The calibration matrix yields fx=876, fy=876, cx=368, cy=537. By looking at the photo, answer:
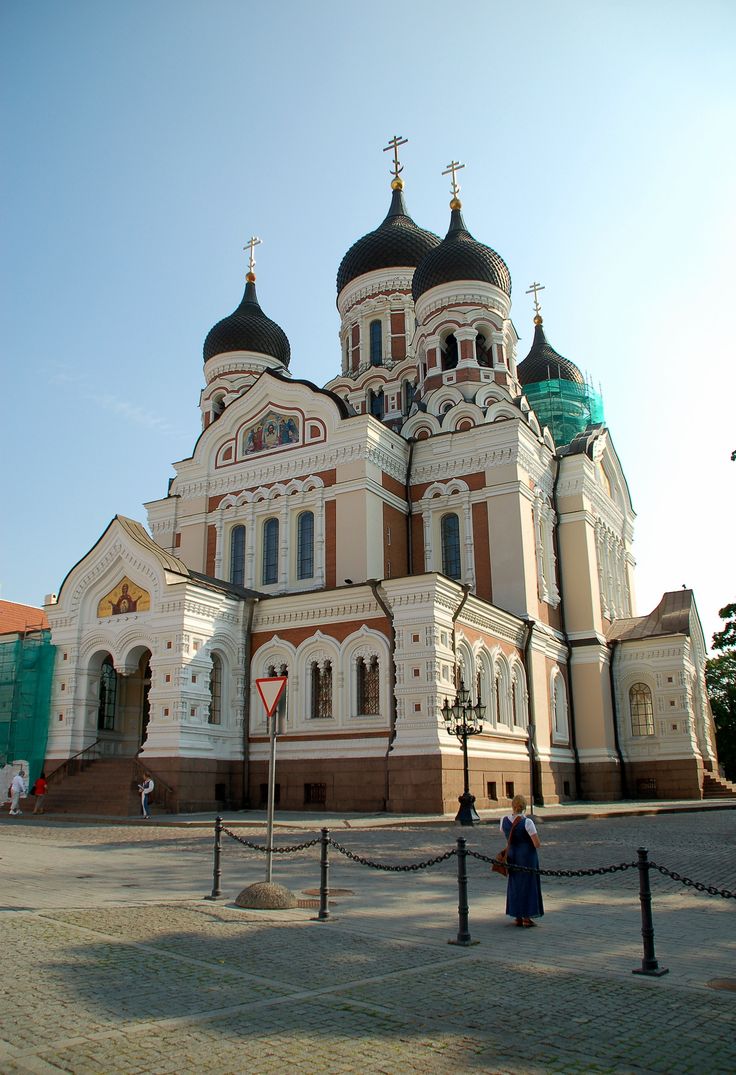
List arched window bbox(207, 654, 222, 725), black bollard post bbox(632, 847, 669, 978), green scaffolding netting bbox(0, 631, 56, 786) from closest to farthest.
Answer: black bollard post bbox(632, 847, 669, 978) < arched window bbox(207, 654, 222, 725) < green scaffolding netting bbox(0, 631, 56, 786)

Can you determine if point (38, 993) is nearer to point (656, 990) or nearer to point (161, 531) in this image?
point (656, 990)

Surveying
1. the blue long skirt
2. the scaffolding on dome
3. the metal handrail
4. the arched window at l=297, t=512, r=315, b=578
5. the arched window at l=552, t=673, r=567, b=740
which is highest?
the scaffolding on dome

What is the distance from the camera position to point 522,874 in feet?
26.8

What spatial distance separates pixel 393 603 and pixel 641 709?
1338cm

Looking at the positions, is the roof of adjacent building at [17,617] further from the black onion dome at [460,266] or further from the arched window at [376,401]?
the black onion dome at [460,266]

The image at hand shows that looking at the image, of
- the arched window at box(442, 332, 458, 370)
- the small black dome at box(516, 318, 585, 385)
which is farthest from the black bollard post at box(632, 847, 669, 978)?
the small black dome at box(516, 318, 585, 385)

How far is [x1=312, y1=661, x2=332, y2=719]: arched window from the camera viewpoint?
23703 mm

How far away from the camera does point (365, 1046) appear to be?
4.90m

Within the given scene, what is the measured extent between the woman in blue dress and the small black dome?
35.0 m

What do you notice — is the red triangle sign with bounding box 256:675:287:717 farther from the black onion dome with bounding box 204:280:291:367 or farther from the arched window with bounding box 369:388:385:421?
the black onion dome with bounding box 204:280:291:367

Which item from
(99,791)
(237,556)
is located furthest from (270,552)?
(99,791)

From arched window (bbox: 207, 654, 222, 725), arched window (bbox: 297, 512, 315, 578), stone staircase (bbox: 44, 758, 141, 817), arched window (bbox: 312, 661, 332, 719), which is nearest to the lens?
stone staircase (bbox: 44, 758, 141, 817)

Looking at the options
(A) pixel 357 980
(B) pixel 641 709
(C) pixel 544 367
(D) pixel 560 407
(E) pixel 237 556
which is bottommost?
(A) pixel 357 980

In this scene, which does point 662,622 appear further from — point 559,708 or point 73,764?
point 73,764
